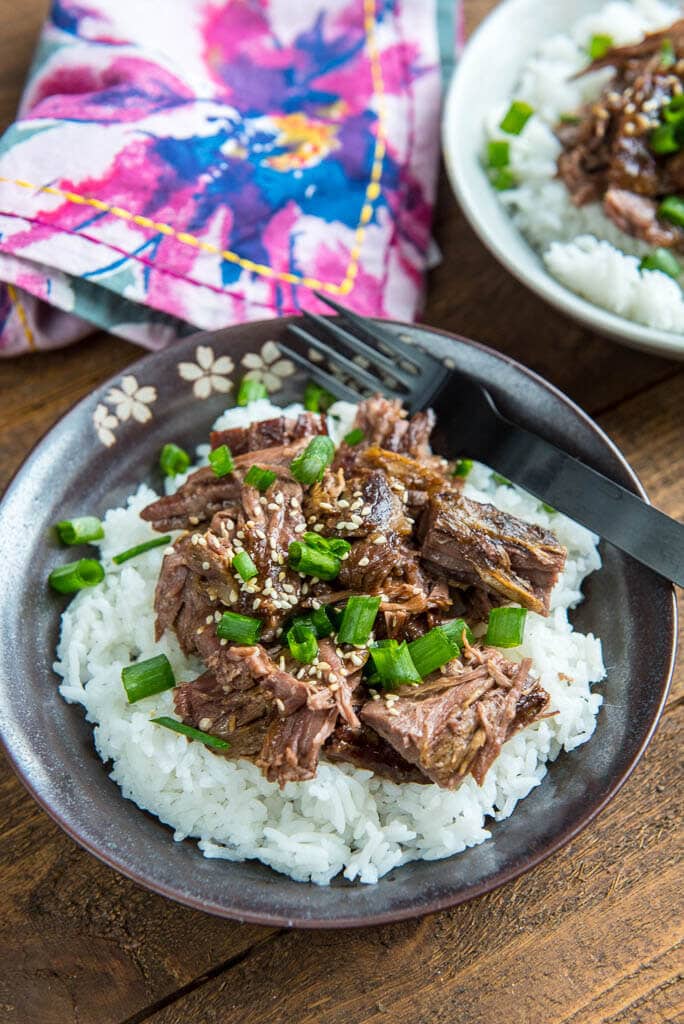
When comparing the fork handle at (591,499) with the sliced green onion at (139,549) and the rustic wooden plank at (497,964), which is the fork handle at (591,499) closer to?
the rustic wooden plank at (497,964)

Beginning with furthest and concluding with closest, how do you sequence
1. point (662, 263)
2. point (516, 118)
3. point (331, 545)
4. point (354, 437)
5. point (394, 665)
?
point (516, 118) → point (662, 263) → point (354, 437) → point (331, 545) → point (394, 665)

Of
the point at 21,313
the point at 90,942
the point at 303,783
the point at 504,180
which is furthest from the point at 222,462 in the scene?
the point at 504,180

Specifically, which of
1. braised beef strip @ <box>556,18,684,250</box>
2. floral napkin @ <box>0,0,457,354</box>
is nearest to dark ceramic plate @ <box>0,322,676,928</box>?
floral napkin @ <box>0,0,457,354</box>

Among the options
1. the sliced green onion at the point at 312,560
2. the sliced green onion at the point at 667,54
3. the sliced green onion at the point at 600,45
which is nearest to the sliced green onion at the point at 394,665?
the sliced green onion at the point at 312,560

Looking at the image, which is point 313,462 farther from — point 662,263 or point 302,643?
point 662,263

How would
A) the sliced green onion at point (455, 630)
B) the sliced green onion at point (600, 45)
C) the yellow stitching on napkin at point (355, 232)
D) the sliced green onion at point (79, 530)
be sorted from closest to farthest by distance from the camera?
the sliced green onion at point (455, 630), the sliced green onion at point (79, 530), the yellow stitching on napkin at point (355, 232), the sliced green onion at point (600, 45)

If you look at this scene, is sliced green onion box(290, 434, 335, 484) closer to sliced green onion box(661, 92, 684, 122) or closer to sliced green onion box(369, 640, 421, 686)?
sliced green onion box(369, 640, 421, 686)

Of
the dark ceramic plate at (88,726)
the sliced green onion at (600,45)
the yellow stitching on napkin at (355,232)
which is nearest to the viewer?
the dark ceramic plate at (88,726)
